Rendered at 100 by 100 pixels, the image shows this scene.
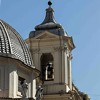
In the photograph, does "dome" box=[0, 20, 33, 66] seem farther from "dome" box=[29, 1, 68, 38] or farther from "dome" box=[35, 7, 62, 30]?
"dome" box=[35, 7, 62, 30]

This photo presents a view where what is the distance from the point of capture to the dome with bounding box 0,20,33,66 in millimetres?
27073

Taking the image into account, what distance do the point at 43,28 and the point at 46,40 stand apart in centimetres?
99

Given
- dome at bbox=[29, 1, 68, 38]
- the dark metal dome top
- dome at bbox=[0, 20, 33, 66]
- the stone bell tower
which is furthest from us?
the dark metal dome top

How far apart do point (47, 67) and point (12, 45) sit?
11464 millimetres

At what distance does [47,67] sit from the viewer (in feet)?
127

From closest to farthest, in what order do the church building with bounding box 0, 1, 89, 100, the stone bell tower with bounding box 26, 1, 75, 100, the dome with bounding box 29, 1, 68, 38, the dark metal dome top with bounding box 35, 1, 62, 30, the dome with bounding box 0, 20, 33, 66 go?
the dome with bounding box 0, 20, 33, 66, the church building with bounding box 0, 1, 89, 100, the stone bell tower with bounding box 26, 1, 75, 100, the dome with bounding box 29, 1, 68, 38, the dark metal dome top with bounding box 35, 1, 62, 30

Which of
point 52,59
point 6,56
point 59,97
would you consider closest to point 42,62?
point 52,59

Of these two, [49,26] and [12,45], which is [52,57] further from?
[12,45]

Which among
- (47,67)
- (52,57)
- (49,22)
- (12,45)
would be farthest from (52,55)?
(12,45)

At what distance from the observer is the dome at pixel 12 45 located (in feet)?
88.8

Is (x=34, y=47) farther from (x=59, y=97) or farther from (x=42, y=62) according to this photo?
(x=59, y=97)

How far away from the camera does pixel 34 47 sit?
38875 mm

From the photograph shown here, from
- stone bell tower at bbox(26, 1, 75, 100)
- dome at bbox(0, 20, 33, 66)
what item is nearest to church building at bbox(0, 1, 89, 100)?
stone bell tower at bbox(26, 1, 75, 100)

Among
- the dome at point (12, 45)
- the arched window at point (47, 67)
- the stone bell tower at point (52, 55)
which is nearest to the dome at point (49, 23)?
the stone bell tower at point (52, 55)
